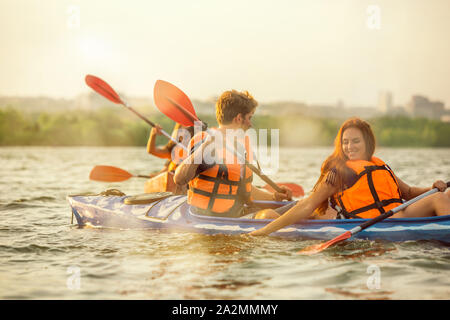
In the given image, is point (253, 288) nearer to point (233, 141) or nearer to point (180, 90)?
point (233, 141)

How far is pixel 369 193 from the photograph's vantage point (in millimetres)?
3990

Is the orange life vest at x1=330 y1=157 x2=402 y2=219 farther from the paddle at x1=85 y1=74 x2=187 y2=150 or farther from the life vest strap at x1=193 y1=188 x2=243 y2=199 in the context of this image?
the paddle at x1=85 y1=74 x2=187 y2=150

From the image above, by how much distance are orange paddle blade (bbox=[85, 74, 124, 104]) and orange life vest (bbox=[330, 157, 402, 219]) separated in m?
3.48

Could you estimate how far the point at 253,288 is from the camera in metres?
3.29

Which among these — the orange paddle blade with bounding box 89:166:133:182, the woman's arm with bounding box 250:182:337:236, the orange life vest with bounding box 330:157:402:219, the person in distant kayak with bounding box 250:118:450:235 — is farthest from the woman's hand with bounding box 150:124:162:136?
the orange life vest with bounding box 330:157:402:219

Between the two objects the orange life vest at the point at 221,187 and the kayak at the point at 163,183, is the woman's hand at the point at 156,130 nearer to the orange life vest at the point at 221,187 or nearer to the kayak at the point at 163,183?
the kayak at the point at 163,183

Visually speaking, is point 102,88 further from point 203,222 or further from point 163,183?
point 203,222

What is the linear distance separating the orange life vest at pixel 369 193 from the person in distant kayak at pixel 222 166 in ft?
2.61

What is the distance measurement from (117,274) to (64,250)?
0.96 metres

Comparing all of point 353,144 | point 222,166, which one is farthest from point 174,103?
point 353,144

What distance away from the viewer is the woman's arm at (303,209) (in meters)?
3.96

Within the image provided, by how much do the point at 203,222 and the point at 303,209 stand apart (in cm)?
93

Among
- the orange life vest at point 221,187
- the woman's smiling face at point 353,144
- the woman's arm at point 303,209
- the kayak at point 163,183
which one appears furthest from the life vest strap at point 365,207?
the kayak at point 163,183
